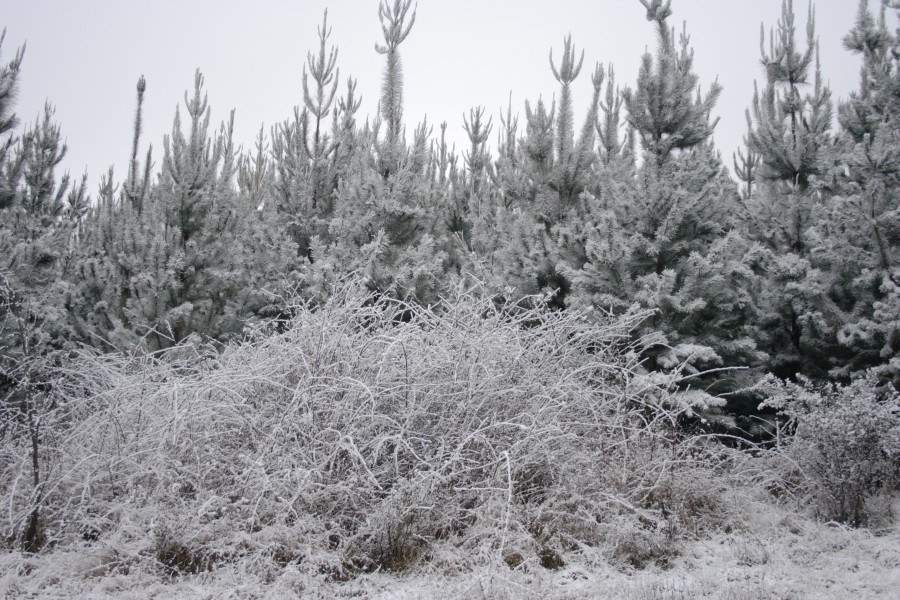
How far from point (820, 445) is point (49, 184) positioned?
12889mm

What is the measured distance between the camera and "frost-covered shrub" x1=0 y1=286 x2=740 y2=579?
3.04 m

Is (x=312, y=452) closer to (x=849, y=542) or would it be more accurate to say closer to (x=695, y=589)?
(x=695, y=589)

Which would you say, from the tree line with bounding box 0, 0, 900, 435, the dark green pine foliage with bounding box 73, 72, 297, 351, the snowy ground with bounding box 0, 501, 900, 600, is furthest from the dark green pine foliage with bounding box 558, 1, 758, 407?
the dark green pine foliage with bounding box 73, 72, 297, 351

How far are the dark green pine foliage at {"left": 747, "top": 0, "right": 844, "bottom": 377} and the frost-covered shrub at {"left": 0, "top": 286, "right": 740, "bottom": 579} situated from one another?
236cm

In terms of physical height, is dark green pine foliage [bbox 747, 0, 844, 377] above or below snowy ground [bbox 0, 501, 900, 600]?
above

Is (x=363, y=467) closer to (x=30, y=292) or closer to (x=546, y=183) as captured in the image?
(x=30, y=292)

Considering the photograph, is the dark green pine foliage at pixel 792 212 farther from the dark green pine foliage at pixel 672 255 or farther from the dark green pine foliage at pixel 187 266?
the dark green pine foliage at pixel 187 266

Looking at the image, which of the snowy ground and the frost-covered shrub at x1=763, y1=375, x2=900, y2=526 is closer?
the snowy ground

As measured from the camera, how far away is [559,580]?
2.94 m

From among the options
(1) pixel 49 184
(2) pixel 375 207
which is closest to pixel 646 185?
(2) pixel 375 207

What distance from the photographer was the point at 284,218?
28.8 feet

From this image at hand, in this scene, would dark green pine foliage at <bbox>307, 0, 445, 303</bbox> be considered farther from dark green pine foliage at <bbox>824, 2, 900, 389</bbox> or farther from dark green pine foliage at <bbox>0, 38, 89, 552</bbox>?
dark green pine foliage at <bbox>824, 2, 900, 389</bbox>

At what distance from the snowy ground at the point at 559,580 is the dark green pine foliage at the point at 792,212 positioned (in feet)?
9.19

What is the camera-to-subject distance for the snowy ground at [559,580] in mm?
2697
